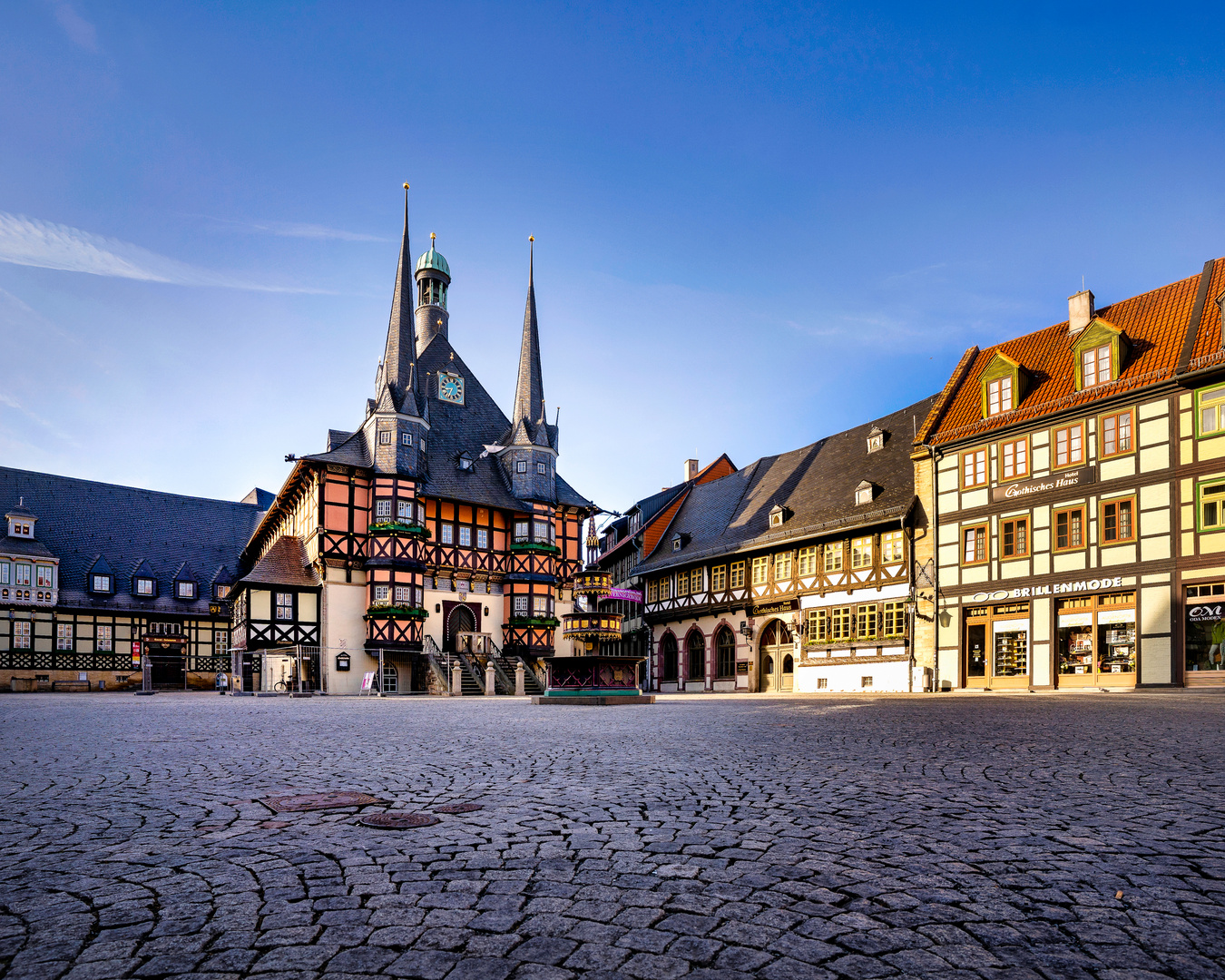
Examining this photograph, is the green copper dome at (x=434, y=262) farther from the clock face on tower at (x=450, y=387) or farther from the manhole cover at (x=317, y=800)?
the manhole cover at (x=317, y=800)

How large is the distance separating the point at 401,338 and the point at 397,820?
42.3 meters

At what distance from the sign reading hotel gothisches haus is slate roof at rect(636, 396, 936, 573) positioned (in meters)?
3.29

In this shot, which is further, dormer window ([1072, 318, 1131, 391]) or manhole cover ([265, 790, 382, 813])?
dormer window ([1072, 318, 1131, 391])

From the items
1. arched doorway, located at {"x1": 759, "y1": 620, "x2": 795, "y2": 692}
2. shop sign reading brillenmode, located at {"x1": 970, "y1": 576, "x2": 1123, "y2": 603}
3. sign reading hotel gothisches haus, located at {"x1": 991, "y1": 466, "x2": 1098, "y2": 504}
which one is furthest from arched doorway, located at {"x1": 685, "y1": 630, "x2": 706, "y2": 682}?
sign reading hotel gothisches haus, located at {"x1": 991, "y1": 466, "x2": 1098, "y2": 504}

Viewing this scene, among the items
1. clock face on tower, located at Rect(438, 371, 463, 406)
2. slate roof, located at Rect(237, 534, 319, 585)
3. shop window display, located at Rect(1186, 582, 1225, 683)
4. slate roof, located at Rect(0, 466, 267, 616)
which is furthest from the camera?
slate roof, located at Rect(0, 466, 267, 616)

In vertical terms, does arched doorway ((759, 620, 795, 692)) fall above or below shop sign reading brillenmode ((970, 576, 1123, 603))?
below

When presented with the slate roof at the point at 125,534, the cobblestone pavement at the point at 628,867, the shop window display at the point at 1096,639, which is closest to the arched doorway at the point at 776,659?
the shop window display at the point at 1096,639

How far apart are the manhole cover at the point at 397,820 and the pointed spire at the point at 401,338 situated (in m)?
38.9

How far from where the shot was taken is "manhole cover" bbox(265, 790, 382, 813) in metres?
6.42

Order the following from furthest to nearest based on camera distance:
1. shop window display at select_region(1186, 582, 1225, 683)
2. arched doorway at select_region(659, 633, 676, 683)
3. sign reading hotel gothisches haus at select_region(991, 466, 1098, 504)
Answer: arched doorway at select_region(659, 633, 676, 683), sign reading hotel gothisches haus at select_region(991, 466, 1098, 504), shop window display at select_region(1186, 582, 1225, 683)

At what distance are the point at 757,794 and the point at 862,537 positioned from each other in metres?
28.5

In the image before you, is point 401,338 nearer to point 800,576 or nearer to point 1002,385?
point 800,576

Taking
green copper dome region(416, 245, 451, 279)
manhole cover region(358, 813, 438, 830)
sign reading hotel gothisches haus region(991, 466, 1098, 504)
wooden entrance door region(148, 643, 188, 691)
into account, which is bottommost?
wooden entrance door region(148, 643, 188, 691)

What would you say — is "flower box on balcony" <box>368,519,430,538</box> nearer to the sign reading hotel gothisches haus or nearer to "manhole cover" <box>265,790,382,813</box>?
the sign reading hotel gothisches haus
